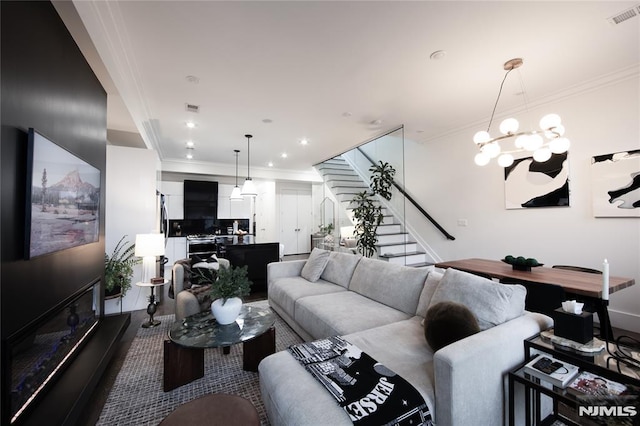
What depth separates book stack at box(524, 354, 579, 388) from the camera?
131cm

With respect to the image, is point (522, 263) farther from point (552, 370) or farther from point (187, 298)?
point (187, 298)

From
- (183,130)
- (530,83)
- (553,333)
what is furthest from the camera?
(183,130)

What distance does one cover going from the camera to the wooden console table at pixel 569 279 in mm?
2107

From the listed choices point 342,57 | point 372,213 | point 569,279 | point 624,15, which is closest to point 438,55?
point 342,57

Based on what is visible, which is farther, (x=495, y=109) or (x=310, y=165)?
(x=310, y=165)

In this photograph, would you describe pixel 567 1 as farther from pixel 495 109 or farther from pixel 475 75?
pixel 495 109

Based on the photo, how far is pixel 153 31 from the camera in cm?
217

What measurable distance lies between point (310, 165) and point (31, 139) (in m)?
6.49

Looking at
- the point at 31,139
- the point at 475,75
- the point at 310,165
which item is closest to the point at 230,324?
the point at 31,139

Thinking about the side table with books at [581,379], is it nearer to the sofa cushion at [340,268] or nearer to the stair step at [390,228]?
the sofa cushion at [340,268]

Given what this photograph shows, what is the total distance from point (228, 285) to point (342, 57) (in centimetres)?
234

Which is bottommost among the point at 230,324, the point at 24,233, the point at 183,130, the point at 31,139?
the point at 230,324

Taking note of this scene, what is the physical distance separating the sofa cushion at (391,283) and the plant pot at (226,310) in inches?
53.6

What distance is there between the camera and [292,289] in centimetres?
318
